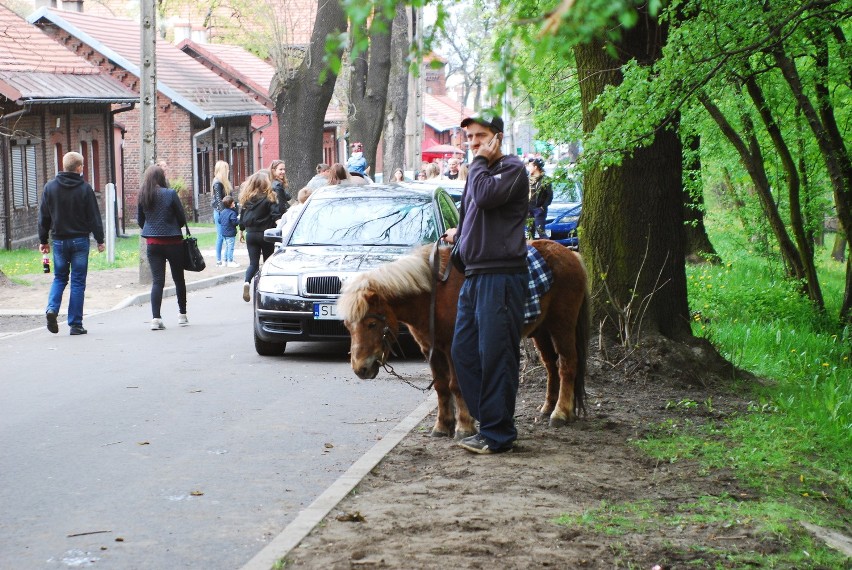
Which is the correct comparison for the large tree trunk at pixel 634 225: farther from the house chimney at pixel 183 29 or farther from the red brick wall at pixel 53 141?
the house chimney at pixel 183 29

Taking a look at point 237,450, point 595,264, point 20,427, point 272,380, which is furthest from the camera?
point 272,380

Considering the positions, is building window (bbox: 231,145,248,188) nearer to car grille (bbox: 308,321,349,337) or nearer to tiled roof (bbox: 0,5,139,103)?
tiled roof (bbox: 0,5,139,103)

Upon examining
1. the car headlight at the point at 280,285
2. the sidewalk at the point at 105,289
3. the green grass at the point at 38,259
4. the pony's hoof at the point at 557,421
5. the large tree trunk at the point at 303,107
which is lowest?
the green grass at the point at 38,259

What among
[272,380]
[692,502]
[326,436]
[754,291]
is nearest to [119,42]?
[754,291]

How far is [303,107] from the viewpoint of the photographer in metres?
28.6

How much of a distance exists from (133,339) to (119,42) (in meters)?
31.5

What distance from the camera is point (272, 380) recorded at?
11.6 metres

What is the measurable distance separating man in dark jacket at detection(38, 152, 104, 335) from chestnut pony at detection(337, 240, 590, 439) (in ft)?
24.6

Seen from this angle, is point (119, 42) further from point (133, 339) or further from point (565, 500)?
point (565, 500)

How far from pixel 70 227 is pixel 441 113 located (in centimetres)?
8468

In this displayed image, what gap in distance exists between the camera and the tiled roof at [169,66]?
4134cm

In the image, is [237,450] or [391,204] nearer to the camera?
[237,450]

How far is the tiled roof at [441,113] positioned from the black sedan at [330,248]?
7571 centimetres

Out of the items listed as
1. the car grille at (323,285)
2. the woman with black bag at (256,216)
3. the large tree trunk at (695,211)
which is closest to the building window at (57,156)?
the woman with black bag at (256,216)
